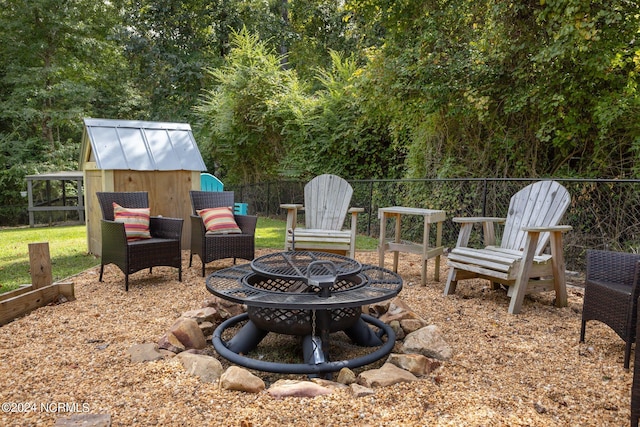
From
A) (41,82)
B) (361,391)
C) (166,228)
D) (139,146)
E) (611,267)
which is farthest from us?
(41,82)

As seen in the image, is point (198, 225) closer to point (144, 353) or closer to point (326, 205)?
point (326, 205)

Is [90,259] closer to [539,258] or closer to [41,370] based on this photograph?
[41,370]

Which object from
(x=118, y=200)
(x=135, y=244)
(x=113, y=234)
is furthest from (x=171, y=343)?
(x=118, y=200)

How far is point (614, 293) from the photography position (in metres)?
2.12

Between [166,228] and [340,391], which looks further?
[166,228]

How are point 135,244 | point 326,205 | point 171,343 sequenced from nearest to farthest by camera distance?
point 171,343 < point 135,244 < point 326,205

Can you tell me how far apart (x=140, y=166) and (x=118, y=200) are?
0.82 metres

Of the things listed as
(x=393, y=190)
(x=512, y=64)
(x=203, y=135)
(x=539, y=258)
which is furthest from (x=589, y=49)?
(x=203, y=135)

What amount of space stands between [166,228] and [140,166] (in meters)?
1.27

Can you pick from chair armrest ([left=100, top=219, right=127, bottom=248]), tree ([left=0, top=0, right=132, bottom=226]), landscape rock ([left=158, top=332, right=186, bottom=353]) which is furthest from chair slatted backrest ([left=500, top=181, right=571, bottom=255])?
tree ([left=0, top=0, right=132, bottom=226])

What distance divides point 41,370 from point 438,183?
470cm

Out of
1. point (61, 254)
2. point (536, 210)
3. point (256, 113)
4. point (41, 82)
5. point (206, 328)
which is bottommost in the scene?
point (61, 254)

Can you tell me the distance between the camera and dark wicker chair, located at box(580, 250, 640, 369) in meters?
2.00

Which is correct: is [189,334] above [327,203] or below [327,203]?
below
